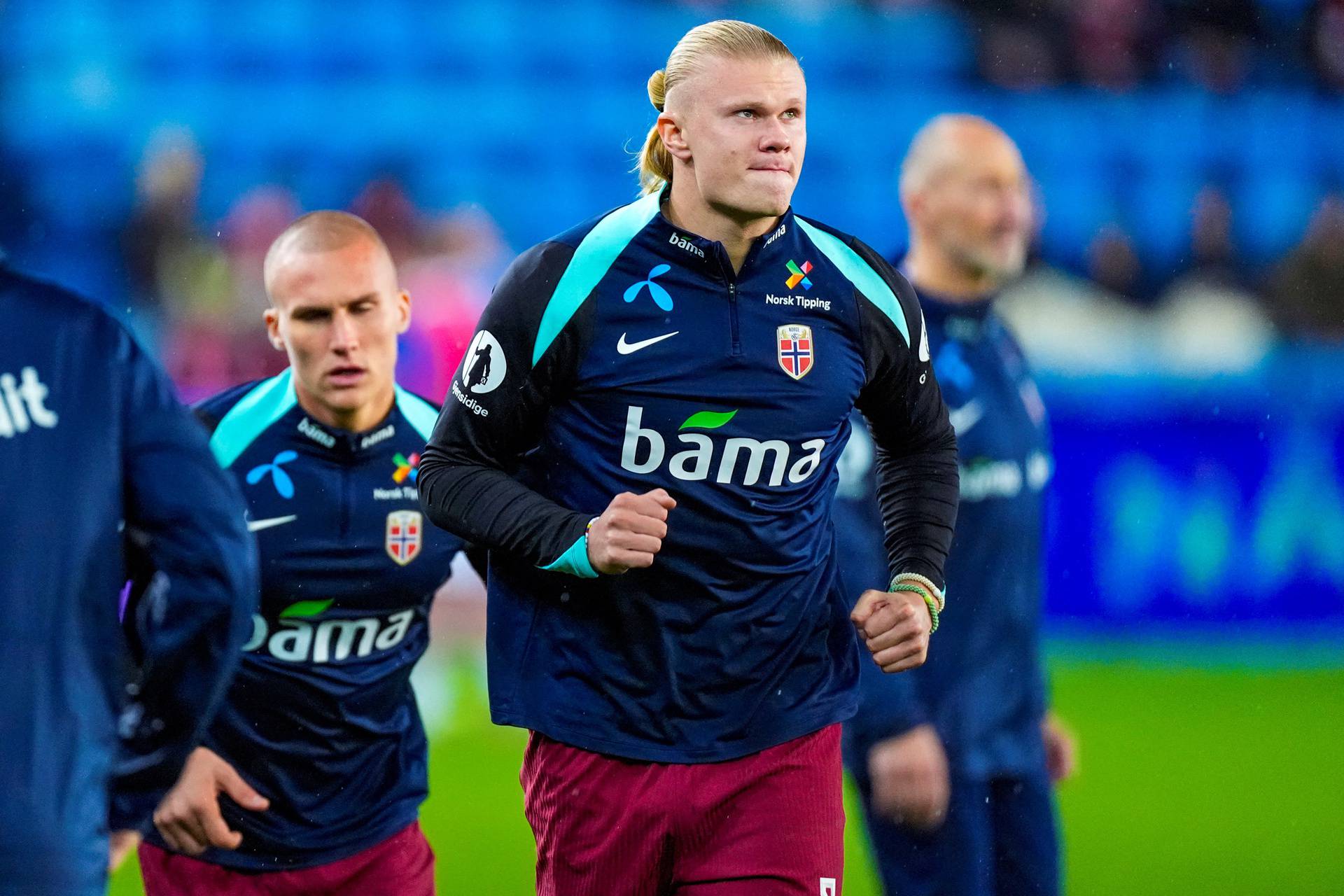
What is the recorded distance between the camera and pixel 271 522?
397 cm

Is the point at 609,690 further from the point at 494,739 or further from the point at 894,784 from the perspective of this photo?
the point at 494,739

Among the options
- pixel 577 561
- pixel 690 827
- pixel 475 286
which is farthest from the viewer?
pixel 475 286

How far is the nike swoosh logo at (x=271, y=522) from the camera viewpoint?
3961 mm

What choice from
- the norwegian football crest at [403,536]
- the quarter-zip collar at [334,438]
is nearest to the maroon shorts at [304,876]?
the norwegian football crest at [403,536]

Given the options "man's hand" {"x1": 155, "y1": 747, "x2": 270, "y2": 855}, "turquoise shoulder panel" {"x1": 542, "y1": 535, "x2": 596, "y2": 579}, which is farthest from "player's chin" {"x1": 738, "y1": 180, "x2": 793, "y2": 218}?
"man's hand" {"x1": 155, "y1": 747, "x2": 270, "y2": 855}

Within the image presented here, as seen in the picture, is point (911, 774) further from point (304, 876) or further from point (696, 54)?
point (696, 54)

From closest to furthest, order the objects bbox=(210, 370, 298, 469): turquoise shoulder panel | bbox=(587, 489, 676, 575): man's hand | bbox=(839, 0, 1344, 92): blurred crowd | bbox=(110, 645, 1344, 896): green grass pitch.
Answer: bbox=(587, 489, 676, 575): man's hand
bbox=(210, 370, 298, 469): turquoise shoulder panel
bbox=(110, 645, 1344, 896): green grass pitch
bbox=(839, 0, 1344, 92): blurred crowd

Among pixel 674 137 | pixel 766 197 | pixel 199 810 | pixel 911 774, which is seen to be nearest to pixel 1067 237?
pixel 911 774

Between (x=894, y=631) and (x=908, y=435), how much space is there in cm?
52

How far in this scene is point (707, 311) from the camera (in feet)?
11.0

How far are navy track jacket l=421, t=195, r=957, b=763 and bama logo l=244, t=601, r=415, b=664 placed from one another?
0.62 m

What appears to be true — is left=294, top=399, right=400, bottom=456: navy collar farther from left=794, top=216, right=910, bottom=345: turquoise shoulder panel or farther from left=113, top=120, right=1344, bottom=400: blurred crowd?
left=113, top=120, right=1344, bottom=400: blurred crowd

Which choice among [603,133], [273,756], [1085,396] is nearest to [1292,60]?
[1085,396]

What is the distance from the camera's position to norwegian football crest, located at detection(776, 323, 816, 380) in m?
3.34
